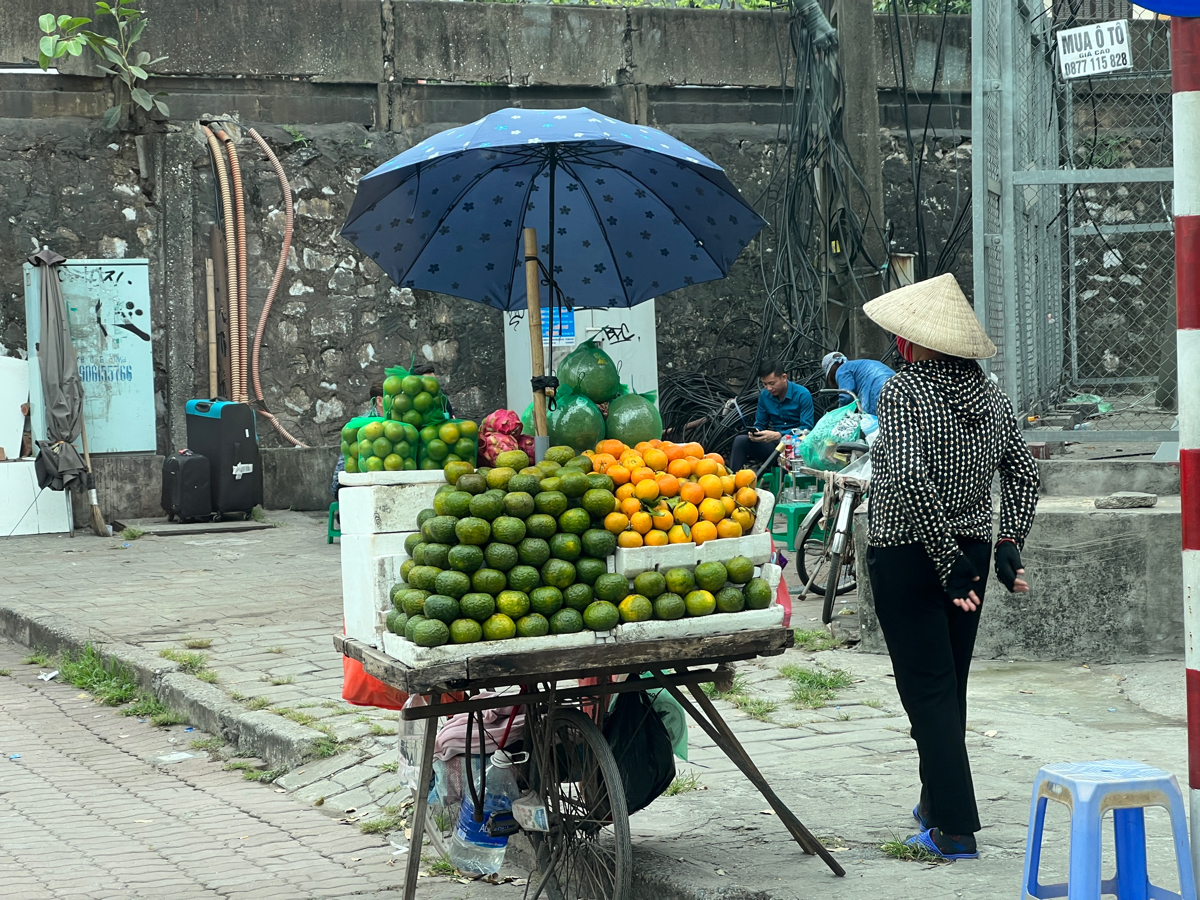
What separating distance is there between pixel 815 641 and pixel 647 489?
3.53m

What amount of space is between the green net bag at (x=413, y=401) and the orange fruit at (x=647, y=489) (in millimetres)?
785

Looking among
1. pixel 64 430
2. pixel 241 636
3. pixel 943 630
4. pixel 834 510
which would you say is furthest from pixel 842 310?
pixel 943 630

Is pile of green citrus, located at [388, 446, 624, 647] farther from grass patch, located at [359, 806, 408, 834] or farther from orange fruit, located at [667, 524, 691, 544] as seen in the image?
grass patch, located at [359, 806, 408, 834]

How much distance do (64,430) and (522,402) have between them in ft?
14.5

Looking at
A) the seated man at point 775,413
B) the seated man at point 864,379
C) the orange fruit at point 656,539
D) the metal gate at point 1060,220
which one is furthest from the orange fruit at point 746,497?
the seated man at point 775,413

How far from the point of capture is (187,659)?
735 centimetres

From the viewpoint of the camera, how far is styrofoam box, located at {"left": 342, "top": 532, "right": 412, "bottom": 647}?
13.2 ft

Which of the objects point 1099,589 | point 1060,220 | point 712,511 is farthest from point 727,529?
point 1060,220

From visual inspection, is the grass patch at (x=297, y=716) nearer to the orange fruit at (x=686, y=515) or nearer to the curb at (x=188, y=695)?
the curb at (x=188, y=695)

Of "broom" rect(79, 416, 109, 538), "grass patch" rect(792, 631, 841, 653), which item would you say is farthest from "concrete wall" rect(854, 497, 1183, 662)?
"broom" rect(79, 416, 109, 538)

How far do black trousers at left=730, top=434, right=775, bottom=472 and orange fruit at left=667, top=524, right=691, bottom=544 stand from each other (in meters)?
7.20

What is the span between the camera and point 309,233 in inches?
536

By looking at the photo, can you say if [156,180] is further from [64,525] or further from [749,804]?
[749,804]

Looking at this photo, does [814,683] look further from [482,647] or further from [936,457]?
[482,647]
